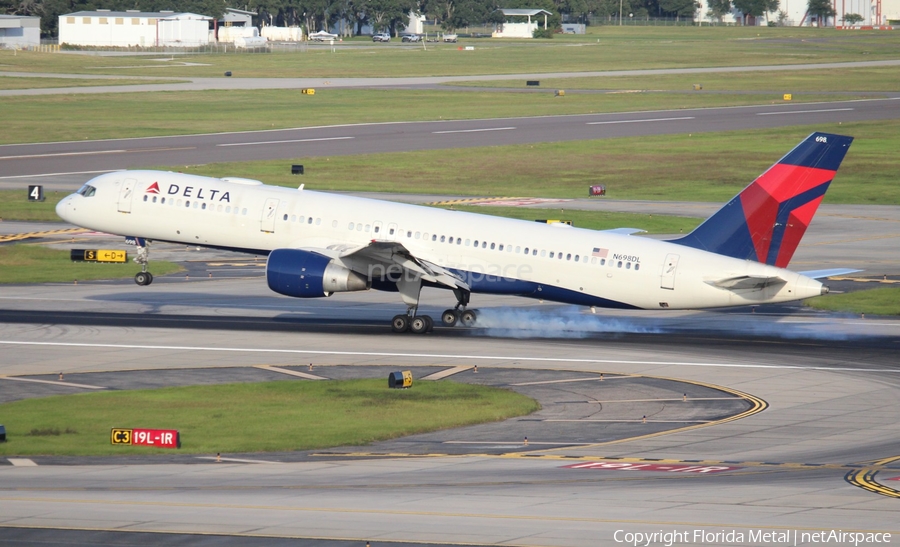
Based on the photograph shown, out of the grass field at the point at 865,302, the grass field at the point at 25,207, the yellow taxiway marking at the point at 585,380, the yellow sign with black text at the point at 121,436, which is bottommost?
the yellow taxiway marking at the point at 585,380

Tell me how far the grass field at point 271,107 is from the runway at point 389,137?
4.65 m

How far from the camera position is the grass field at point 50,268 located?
6053 centimetres

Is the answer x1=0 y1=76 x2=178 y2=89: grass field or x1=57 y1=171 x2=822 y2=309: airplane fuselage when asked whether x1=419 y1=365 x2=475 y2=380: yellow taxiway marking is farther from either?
x1=0 y1=76 x2=178 y2=89: grass field

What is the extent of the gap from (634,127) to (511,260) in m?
77.0

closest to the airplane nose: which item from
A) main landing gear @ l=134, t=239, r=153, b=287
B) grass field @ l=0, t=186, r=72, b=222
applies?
main landing gear @ l=134, t=239, r=153, b=287

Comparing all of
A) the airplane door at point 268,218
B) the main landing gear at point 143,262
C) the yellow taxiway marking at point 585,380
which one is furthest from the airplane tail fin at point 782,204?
the main landing gear at point 143,262

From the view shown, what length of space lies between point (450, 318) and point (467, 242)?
4.04 meters

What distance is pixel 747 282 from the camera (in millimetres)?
43469

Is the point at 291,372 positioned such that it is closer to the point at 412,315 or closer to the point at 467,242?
the point at 412,315

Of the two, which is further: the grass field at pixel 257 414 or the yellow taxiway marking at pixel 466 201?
the yellow taxiway marking at pixel 466 201

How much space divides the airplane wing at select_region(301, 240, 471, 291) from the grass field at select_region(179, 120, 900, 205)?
39.4m

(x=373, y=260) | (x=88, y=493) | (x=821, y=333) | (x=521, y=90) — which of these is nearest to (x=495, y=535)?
(x=88, y=493)

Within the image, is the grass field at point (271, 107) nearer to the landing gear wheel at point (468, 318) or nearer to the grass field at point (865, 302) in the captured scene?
the landing gear wheel at point (468, 318)

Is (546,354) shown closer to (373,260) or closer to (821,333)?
(373,260)
